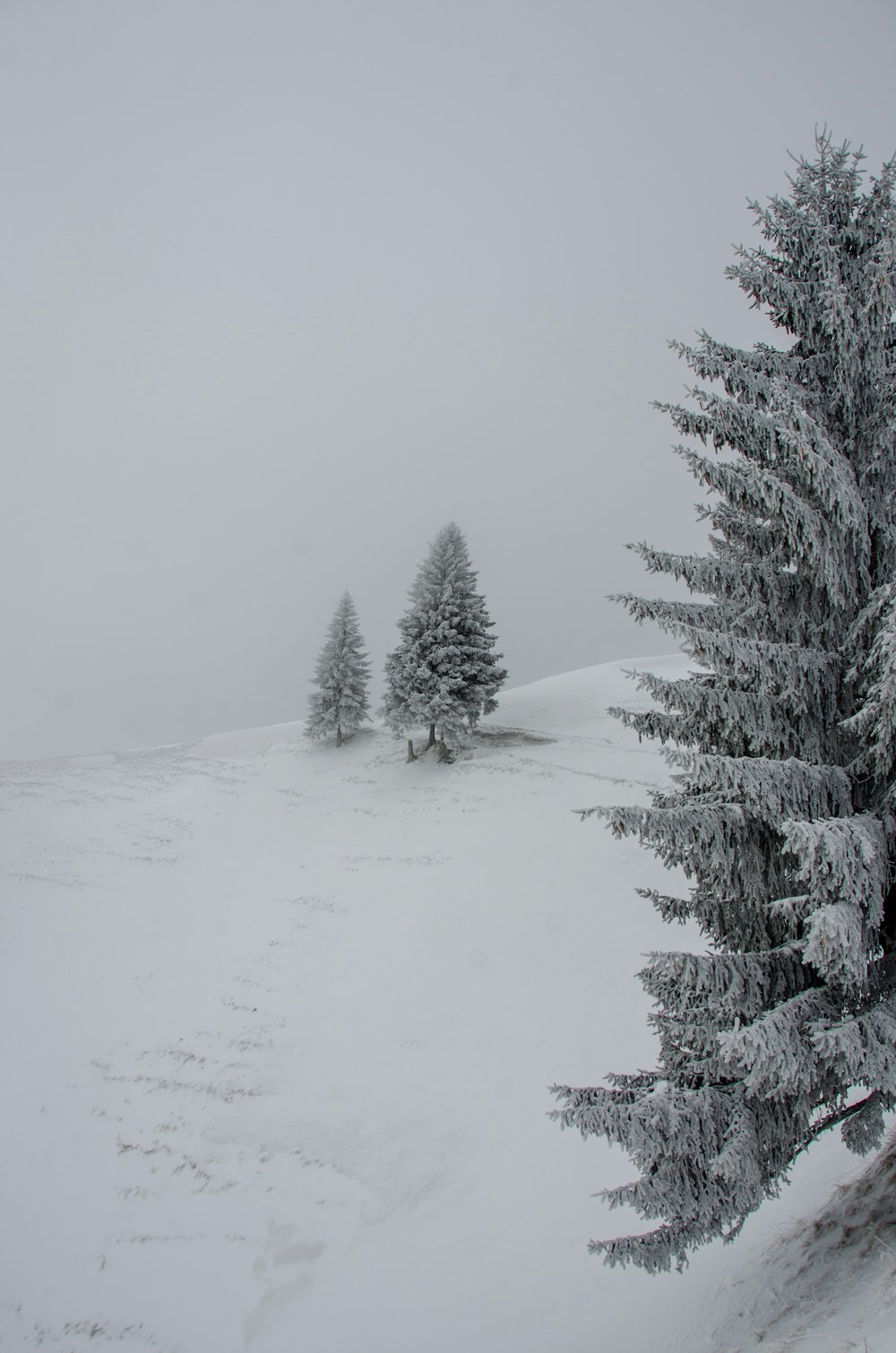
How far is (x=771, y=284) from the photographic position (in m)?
6.22

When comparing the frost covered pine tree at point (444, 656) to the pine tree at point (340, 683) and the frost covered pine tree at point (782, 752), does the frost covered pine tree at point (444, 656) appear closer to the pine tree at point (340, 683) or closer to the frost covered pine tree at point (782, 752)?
the pine tree at point (340, 683)

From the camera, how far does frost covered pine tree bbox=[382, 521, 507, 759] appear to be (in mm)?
31391

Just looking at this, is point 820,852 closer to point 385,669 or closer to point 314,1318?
point 314,1318

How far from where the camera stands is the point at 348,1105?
11750 millimetres

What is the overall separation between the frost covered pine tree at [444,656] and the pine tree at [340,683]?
16.3ft

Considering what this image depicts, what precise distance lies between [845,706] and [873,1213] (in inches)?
199

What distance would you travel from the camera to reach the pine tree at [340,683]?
37.3m

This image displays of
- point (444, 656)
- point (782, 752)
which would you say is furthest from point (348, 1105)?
point (444, 656)

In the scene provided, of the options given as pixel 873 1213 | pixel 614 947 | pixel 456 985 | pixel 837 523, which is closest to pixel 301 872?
pixel 456 985

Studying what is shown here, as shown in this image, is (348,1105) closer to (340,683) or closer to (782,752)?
(782,752)

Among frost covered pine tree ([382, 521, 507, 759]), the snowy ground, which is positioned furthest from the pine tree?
the snowy ground

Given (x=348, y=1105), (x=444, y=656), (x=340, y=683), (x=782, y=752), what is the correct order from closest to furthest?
(x=782, y=752)
(x=348, y=1105)
(x=444, y=656)
(x=340, y=683)

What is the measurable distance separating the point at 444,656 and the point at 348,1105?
22115mm

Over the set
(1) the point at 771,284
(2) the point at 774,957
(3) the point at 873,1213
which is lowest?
(3) the point at 873,1213
